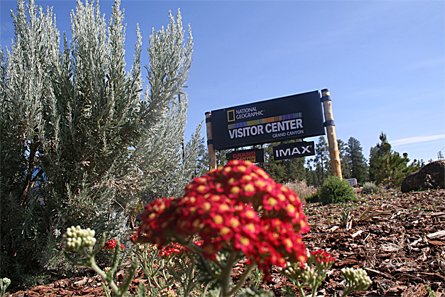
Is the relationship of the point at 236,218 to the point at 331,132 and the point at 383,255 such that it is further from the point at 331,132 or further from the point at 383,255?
the point at 331,132

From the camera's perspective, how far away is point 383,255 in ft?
10.6

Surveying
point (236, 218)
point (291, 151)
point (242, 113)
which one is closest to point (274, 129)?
point (291, 151)

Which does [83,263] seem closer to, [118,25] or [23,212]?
[23,212]

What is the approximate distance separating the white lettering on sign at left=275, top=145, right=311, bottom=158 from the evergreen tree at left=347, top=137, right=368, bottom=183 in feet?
138

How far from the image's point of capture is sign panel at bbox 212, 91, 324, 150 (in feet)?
→ 42.1

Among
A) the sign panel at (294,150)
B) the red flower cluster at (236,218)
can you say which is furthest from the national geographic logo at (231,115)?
the red flower cluster at (236,218)

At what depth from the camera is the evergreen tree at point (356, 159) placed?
172ft

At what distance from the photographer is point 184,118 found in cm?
552

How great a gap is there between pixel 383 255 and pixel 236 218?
8.90ft

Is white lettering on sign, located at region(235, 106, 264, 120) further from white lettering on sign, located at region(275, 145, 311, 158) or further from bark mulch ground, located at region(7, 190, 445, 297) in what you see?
bark mulch ground, located at region(7, 190, 445, 297)

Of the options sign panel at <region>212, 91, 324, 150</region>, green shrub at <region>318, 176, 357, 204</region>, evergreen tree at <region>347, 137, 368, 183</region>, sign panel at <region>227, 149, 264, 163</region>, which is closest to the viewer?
green shrub at <region>318, 176, 357, 204</region>

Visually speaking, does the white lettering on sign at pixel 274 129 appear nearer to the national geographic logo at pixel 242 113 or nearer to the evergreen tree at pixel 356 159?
the national geographic logo at pixel 242 113

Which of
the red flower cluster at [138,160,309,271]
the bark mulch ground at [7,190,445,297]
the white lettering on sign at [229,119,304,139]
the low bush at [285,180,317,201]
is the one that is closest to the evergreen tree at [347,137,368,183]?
the low bush at [285,180,317,201]

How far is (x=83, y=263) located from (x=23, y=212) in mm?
2743
